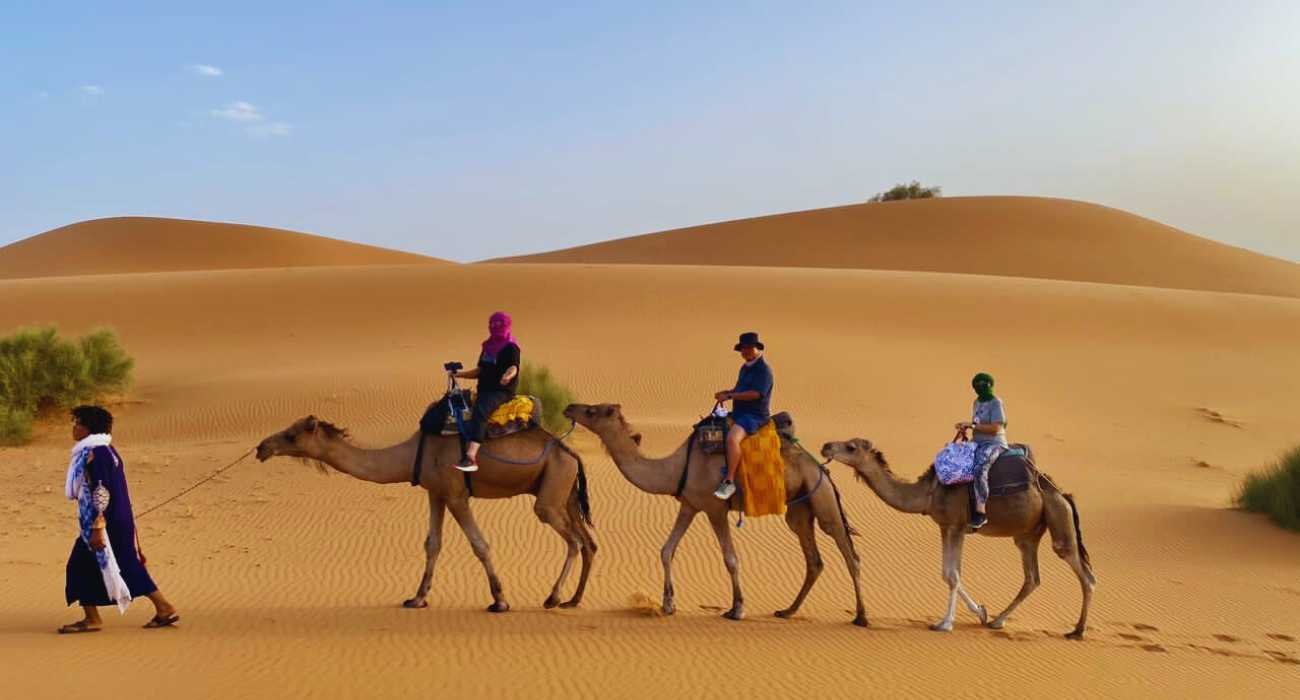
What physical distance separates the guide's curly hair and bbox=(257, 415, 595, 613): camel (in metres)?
1.38

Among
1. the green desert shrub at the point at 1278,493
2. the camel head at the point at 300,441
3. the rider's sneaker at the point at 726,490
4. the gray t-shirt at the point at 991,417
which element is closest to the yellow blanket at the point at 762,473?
the rider's sneaker at the point at 726,490

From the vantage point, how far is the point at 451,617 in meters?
9.12

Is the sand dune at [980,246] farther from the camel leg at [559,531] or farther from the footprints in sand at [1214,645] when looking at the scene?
the camel leg at [559,531]

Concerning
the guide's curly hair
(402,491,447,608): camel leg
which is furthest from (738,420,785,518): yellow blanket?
the guide's curly hair

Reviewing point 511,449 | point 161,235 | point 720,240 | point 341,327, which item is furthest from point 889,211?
point 511,449

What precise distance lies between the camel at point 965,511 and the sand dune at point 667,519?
52 centimetres

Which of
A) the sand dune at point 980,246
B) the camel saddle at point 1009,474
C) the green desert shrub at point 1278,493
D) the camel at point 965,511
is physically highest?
the sand dune at point 980,246

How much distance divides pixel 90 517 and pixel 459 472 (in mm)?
2896

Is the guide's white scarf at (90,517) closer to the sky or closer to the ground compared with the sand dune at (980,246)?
closer to the ground

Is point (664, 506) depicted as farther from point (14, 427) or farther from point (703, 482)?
point (14, 427)

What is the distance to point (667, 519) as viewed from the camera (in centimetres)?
1420

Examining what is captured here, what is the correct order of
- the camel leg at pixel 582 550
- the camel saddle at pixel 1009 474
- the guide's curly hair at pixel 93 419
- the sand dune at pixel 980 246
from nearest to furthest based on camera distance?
→ the guide's curly hair at pixel 93 419, the camel saddle at pixel 1009 474, the camel leg at pixel 582 550, the sand dune at pixel 980 246

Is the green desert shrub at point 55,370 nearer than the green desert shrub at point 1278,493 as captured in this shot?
No

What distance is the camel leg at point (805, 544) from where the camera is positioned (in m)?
9.42
